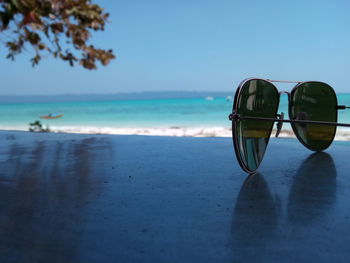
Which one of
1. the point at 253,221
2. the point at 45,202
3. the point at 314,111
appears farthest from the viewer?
the point at 314,111

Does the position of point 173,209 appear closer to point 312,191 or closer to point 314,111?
point 312,191

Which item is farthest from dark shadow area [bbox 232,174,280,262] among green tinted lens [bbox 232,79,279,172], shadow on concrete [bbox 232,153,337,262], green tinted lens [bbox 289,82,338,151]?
green tinted lens [bbox 289,82,338,151]

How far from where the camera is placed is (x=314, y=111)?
1.36 m

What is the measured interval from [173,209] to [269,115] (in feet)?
1.89

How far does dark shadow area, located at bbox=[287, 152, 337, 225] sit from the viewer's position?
672mm

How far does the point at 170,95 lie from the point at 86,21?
2898 cm

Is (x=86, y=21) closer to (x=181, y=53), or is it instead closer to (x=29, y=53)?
(x=29, y=53)

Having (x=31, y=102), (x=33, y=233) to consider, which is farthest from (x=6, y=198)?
(x=31, y=102)

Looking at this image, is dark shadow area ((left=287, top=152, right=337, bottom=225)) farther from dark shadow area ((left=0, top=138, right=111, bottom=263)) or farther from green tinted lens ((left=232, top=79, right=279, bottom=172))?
dark shadow area ((left=0, top=138, right=111, bottom=263))

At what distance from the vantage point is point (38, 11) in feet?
5.56

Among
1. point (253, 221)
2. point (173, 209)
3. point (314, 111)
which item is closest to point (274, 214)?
point (253, 221)

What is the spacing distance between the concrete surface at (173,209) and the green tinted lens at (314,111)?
8 cm

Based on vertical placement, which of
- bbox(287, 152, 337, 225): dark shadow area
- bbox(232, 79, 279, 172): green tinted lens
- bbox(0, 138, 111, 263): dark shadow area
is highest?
bbox(232, 79, 279, 172): green tinted lens

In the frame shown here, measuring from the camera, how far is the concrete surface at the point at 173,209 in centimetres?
51
